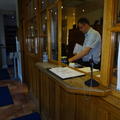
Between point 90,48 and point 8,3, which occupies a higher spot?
point 8,3

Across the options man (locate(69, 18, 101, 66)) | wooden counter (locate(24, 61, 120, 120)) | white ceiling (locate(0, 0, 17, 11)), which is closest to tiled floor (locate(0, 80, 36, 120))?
wooden counter (locate(24, 61, 120, 120))

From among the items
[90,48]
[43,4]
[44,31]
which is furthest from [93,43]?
[43,4]

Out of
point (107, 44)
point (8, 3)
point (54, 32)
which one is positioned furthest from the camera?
point (8, 3)

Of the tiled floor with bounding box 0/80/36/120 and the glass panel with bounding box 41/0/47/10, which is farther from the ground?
the glass panel with bounding box 41/0/47/10

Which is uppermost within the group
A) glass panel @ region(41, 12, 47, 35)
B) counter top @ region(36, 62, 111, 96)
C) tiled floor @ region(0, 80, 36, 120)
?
glass panel @ region(41, 12, 47, 35)

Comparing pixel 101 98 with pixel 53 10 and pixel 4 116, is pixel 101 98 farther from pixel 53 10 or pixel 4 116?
pixel 4 116

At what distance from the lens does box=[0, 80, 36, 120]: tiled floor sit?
2518mm

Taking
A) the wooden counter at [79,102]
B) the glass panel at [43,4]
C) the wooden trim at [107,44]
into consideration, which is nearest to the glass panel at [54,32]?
the glass panel at [43,4]

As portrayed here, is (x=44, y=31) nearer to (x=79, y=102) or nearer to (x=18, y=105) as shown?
(x=79, y=102)

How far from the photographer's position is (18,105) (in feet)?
9.38

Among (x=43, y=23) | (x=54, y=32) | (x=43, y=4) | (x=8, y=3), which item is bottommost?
(x=54, y=32)

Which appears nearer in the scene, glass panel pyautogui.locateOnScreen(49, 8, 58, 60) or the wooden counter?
the wooden counter

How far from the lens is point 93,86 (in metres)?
1.13

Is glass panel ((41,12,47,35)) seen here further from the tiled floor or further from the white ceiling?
the white ceiling
